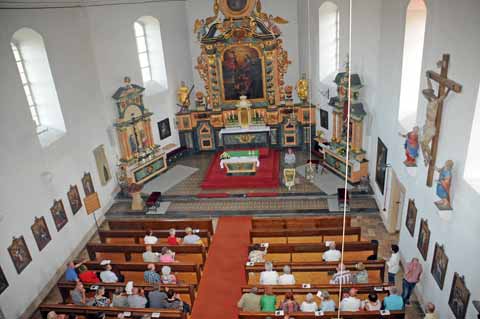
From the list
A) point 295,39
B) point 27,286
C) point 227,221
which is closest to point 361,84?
point 295,39

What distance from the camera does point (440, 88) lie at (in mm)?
8125

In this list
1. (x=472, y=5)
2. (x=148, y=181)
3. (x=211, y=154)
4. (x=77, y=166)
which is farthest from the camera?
(x=211, y=154)

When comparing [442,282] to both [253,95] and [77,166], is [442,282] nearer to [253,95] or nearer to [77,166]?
[77,166]

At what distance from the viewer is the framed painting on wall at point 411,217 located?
10.3 m

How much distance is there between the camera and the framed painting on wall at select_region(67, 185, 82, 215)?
528 inches

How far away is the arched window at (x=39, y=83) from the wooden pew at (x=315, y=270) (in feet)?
24.1

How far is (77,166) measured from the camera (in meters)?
14.0

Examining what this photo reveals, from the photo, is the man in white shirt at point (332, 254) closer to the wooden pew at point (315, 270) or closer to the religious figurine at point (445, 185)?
the wooden pew at point (315, 270)

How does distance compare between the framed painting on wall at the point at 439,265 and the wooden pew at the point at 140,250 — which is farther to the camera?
the wooden pew at the point at 140,250

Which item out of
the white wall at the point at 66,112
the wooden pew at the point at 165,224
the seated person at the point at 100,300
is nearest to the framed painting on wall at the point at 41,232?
the white wall at the point at 66,112

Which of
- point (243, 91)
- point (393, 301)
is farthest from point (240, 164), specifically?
point (393, 301)

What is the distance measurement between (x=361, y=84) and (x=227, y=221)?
262 inches

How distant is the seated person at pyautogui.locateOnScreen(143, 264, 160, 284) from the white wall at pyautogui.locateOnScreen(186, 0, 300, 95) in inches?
469

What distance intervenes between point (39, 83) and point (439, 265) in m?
12.2
